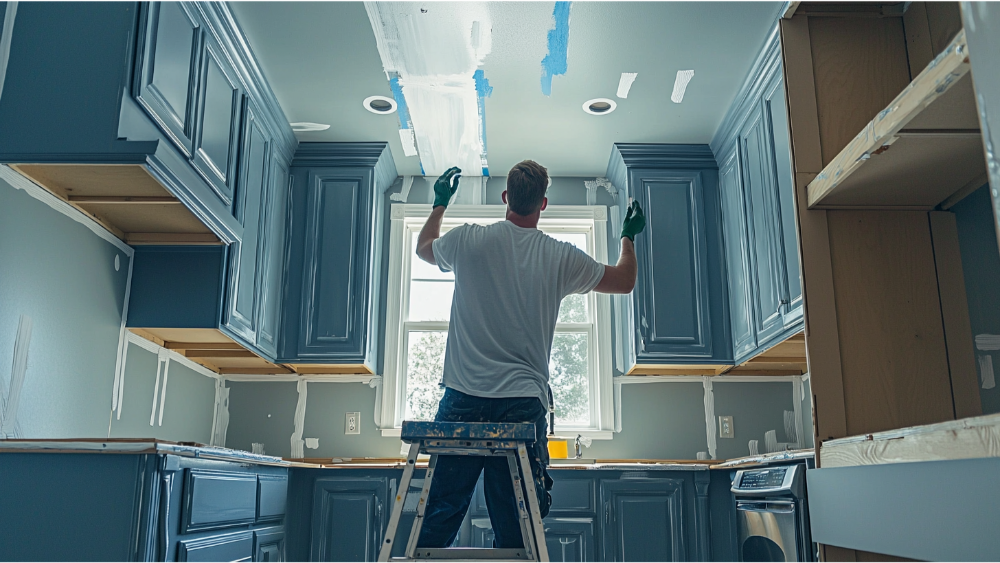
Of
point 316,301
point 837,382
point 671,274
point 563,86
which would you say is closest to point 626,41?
point 563,86

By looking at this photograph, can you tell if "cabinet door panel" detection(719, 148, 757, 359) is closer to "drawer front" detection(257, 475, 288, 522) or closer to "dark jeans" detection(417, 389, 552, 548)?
"dark jeans" detection(417, 389, 552, 548)

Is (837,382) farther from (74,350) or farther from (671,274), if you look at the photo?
(671,274)

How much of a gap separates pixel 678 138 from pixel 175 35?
255 cm

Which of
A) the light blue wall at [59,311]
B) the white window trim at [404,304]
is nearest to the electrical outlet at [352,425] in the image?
the white window trim at [404,304]

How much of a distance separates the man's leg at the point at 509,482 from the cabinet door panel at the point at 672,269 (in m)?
2.09

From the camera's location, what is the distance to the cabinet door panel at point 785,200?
9.52 feet

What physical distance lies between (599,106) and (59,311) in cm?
247

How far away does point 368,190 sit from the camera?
3980mm

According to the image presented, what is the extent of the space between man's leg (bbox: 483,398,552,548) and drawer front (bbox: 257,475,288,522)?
53.8 inches

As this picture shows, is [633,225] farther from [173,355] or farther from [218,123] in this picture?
[173,355]

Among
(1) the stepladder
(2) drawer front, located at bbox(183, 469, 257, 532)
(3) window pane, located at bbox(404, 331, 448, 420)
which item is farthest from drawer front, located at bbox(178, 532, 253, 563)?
(3) window pane, located at bbox(404, 331, 448, 420)

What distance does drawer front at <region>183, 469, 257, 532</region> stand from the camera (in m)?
2.07

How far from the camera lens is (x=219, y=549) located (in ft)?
7.62

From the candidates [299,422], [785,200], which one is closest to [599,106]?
[785,200]
